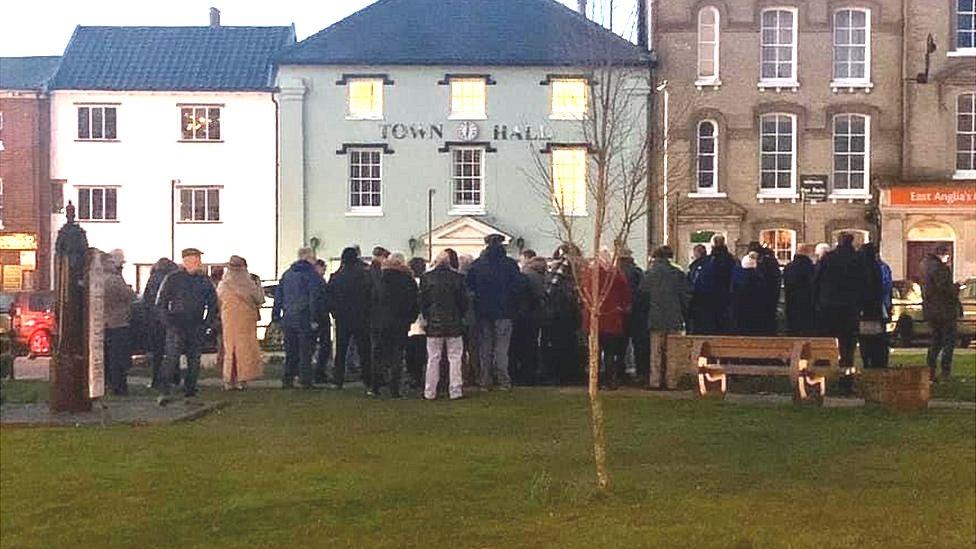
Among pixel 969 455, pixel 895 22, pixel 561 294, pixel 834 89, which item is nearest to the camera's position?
pixel 969 455

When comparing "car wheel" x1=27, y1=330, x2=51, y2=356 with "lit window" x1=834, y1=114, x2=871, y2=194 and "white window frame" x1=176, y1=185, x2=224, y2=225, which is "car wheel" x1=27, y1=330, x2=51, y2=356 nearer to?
"white window frame" x1=176, y1=185, x2=224, y2=225

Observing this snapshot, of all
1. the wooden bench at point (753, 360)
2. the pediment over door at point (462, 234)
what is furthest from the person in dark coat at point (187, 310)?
the pediment over door at point (462, 234)

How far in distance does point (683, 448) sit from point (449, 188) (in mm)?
22850

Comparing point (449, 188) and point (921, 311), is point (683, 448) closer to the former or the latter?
point (921, 311)

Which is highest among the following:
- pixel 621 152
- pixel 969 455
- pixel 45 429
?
pixel 621 152

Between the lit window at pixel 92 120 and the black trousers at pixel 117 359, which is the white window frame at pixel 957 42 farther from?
the black trousers at pixel 117 359

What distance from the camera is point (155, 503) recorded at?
4.77 metres

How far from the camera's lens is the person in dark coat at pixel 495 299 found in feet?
37.9

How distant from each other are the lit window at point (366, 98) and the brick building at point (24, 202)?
26373 mm

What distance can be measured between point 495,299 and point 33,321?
7.82 meters

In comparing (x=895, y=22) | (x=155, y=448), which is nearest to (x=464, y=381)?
(x=155, y=448)

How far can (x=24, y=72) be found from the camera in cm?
375

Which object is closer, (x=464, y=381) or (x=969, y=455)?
(x=969, y=455)

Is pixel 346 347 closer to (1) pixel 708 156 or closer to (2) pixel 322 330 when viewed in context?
(2) pixel 322 330
